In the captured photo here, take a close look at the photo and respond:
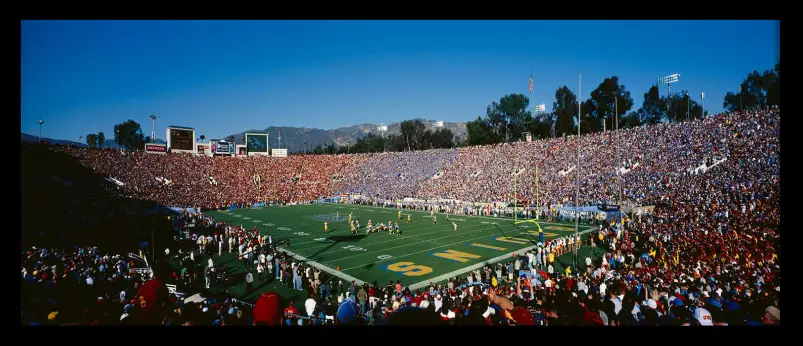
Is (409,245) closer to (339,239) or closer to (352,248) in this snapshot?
(352,248)

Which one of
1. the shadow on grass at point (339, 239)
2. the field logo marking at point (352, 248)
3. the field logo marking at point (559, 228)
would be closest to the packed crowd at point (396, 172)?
the shadow on grass at point (339, 239)

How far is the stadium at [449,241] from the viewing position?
7.04m

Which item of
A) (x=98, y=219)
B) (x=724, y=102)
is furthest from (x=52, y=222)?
(x=724, y=102)

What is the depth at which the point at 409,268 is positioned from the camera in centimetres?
1551

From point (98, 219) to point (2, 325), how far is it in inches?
776

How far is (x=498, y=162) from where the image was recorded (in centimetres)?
4534

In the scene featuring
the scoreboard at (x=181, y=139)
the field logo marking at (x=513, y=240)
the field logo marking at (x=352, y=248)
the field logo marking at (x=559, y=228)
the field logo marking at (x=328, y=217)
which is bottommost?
the field logo marking at (x=352, y=248)

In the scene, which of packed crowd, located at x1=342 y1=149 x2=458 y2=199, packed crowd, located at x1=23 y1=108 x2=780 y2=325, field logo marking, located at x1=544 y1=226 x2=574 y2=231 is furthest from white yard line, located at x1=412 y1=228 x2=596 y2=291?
packed crowd, located at x1=342 y1=149 x2=458 y2=199

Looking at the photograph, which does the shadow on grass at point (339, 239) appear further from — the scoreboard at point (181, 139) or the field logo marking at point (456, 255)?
the scoreboard at point (181, 139)

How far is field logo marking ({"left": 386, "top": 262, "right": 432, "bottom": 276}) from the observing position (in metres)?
14.8

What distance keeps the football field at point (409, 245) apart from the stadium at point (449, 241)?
0.45 ft

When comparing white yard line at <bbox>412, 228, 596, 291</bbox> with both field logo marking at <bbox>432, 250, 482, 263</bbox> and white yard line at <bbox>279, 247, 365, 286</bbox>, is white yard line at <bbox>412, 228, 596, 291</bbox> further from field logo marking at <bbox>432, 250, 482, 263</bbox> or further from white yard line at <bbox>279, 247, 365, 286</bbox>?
white yard line at <bbox>279, 247, 365, 286</bbox>

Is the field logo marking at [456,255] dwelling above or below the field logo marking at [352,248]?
above

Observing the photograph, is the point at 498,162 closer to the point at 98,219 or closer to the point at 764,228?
the point at 764,228
